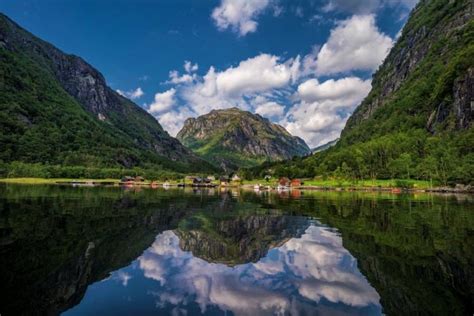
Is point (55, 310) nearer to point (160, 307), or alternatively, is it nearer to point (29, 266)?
point (160, 307)

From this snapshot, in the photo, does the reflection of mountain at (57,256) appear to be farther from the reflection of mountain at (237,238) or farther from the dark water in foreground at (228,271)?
the reflection of mountain at (237,238)

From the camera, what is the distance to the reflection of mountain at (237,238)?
2378cm

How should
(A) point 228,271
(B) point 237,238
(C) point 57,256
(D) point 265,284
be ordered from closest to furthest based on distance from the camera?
(D) point 265,284 < (C) point 57,256 < (A) point 228,271 < (B) point 237,238

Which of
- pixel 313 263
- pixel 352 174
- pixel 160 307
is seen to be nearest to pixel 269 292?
pixel 160 307

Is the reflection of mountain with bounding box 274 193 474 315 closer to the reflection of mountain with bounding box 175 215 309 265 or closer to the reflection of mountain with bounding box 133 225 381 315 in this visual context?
the reflection of mountain with bounding box 133 225 381 315

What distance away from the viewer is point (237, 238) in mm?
29703

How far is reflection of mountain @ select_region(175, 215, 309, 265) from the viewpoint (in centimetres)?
2378

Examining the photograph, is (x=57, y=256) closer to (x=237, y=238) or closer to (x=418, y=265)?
(x=237, y=238)

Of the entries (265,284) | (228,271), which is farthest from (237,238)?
(265,284)

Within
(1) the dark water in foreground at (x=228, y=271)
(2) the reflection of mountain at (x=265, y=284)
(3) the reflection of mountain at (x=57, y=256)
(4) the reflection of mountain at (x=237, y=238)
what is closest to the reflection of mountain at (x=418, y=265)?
(1) the dark water in foreground at (x=228, y=271)

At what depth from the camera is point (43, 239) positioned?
2395 cm

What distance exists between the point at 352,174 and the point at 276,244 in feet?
585

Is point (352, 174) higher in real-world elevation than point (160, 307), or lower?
higher

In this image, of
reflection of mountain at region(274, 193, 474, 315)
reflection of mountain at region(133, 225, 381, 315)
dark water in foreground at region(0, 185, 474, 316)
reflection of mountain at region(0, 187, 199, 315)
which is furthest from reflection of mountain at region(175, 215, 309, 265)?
reflection of mountain at region(274, 193, 474, 315)
